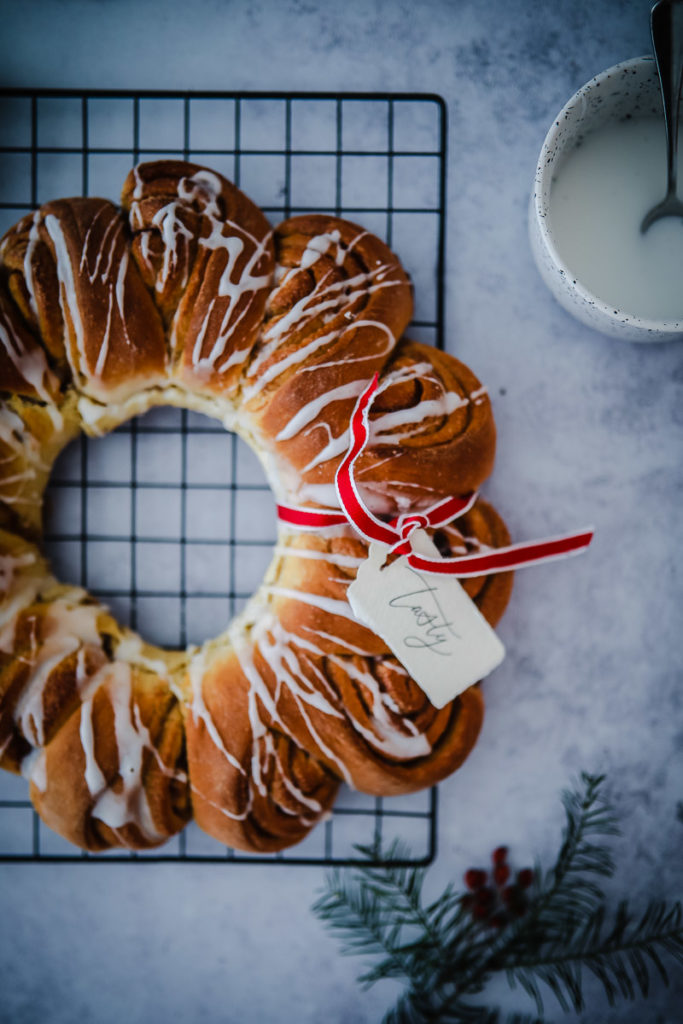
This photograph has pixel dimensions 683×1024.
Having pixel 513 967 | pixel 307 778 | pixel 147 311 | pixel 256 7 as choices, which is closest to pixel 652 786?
pixel 513 967

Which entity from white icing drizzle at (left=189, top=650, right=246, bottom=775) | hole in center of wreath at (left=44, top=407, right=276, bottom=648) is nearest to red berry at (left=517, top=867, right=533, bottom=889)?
white icing drizzle at (left=189, top=650, right=246, bottom=775)

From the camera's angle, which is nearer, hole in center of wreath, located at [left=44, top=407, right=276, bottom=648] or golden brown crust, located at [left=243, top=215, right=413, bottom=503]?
golden brown crust, located at [left=243, top=215, right=413, bottom=503]

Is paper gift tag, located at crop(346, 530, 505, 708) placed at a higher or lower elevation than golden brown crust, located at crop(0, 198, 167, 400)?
lower

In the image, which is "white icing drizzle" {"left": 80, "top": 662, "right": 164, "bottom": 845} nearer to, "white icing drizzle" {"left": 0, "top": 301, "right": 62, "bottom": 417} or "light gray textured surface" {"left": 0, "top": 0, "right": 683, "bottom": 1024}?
"light gray textured surface" {"left": 0, "top": 0, "right": 683, "bottom": 1024}

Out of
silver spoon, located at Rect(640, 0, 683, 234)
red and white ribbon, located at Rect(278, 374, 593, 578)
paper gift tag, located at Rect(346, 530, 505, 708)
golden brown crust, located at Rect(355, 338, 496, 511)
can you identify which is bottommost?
paper gift tag, located at Rect(346, 530, 505, 708)

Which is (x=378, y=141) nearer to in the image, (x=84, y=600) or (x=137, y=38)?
(x=137, y=38)

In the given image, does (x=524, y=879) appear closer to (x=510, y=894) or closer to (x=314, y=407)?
(x=510, y=894)
